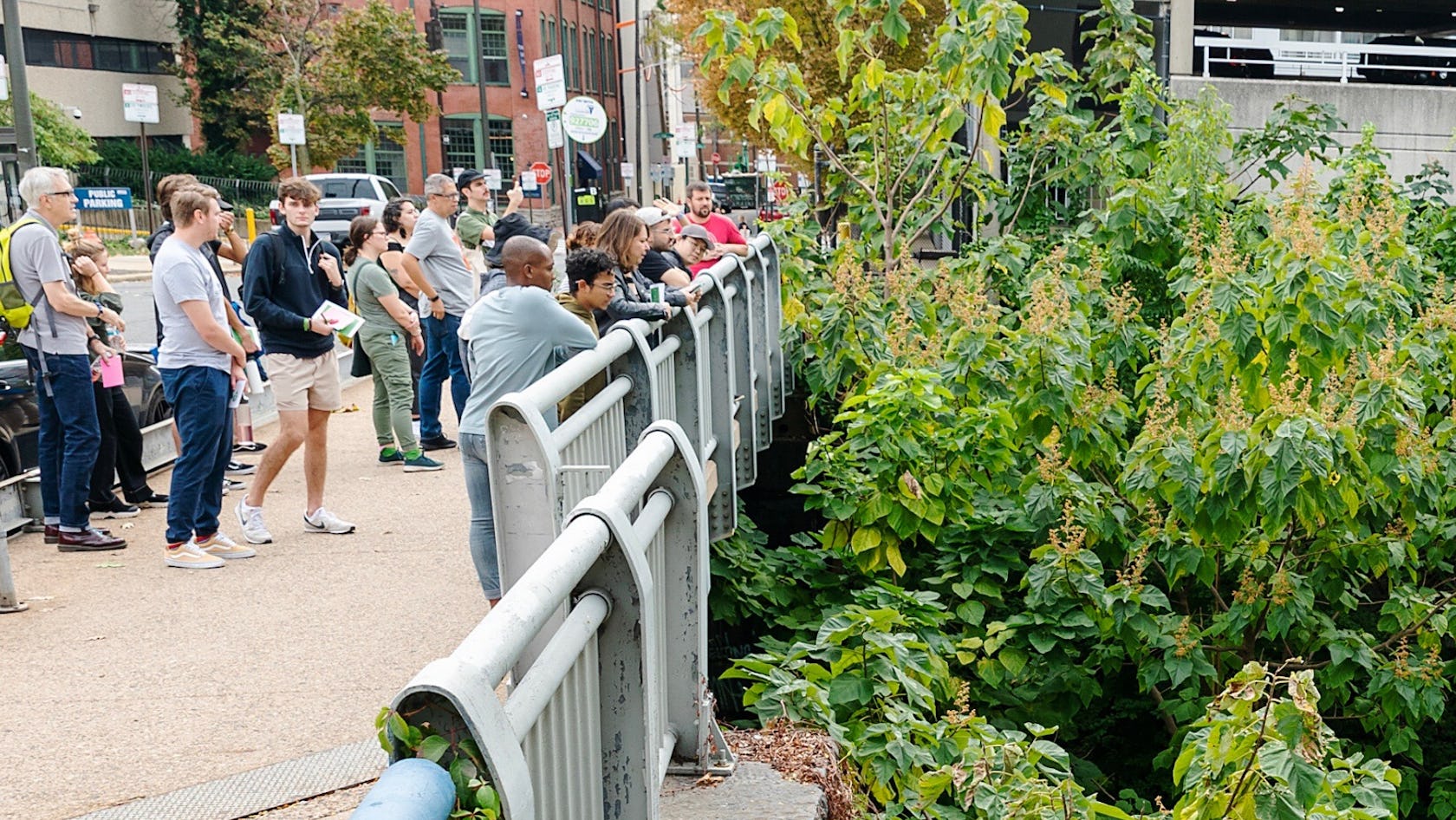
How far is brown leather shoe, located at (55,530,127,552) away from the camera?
7938mm

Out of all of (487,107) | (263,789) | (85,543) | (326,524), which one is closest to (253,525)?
(326,524)

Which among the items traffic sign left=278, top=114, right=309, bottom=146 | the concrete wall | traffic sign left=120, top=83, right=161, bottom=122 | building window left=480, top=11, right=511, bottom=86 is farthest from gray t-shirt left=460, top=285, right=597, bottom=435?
building window left=480, top=11, right=511, bottom=86

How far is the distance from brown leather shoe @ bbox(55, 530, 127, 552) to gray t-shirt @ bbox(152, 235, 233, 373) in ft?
4.21

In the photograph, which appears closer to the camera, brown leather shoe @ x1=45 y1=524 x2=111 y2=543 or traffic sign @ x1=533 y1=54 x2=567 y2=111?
brown leather shoe @ x1=45 y1=524 x2=111 y2=543

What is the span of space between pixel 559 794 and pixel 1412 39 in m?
29.2

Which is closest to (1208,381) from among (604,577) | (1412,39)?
(604,577)

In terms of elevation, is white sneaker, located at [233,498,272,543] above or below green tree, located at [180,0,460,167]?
below

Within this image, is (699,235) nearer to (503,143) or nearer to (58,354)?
(58,354)

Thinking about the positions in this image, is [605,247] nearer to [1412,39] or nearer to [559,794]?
[559,794]

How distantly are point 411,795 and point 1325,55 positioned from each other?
2216 cm

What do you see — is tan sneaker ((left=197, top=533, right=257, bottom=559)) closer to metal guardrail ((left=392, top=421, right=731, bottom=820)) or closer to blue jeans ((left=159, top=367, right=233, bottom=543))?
blue jeans ((left=159, top=367, right=233, bottom=543))

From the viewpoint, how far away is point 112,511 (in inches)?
349

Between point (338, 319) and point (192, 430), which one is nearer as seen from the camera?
point (192, 430)

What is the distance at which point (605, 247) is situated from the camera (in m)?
7.32
